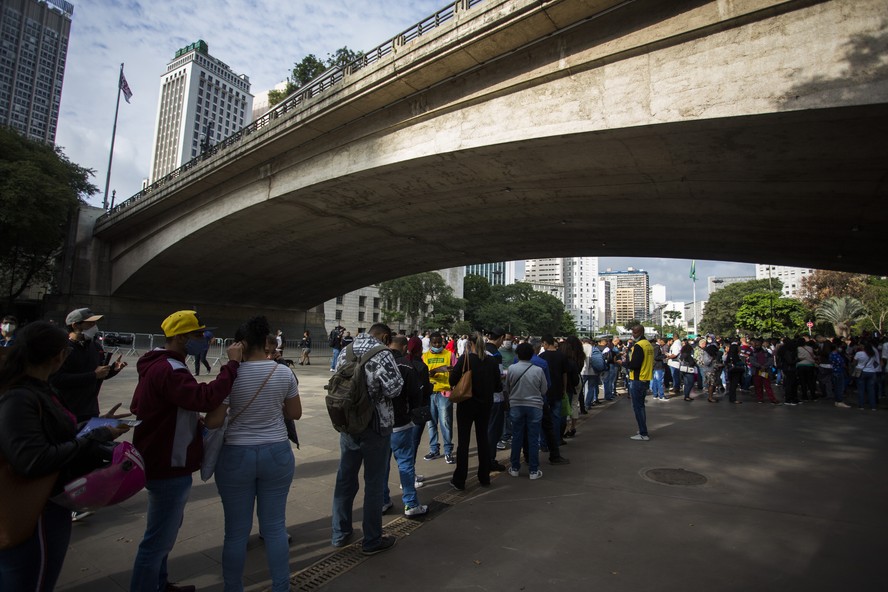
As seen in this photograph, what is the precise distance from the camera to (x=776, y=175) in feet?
40.8

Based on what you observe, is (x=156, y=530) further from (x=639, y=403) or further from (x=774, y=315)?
(x=774, y=315)

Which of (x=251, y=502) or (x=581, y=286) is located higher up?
(x=581, y=286)

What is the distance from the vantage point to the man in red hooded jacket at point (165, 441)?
2.65m

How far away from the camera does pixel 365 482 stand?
3734 millimetres

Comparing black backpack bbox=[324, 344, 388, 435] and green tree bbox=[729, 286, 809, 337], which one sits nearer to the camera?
black backpack bbox=[324, 344, 388, 435]

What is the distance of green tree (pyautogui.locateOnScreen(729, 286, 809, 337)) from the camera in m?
51.3

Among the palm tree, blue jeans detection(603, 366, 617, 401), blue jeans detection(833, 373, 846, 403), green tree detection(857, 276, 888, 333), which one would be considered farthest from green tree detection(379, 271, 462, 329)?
blue jeans detection(833, 373, 846, 403)

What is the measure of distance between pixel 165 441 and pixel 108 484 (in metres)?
0.43

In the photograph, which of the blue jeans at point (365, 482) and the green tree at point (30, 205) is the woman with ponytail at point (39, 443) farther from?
the green tree at point (30, 205)

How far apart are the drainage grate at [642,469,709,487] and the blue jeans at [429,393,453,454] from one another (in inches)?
108

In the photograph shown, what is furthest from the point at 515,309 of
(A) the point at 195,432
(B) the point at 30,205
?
(A) the point at 195,432

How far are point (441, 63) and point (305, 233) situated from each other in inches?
565

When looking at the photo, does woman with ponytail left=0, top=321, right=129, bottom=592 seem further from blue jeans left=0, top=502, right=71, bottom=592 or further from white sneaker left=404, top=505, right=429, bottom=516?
white sneaker left=404, top=505, right=429, bottom=516

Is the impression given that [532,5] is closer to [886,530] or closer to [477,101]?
[477,101]
